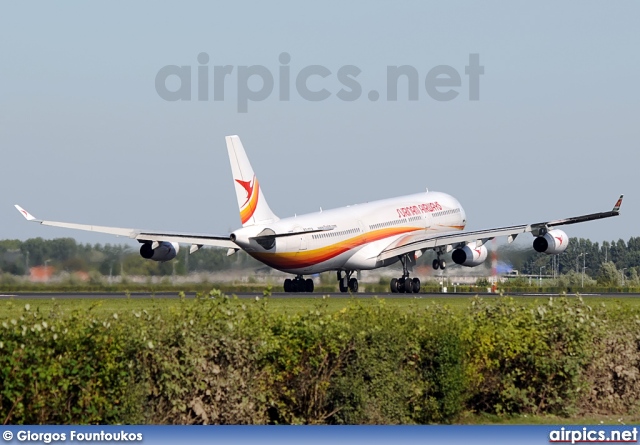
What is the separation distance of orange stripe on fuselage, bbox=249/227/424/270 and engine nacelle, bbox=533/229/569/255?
9497mm

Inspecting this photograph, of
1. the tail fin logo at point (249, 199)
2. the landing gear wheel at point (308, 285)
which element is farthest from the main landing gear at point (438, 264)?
the tail fin logo at point (249, 199)

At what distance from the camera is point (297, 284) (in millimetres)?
72125

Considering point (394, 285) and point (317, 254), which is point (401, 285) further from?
point (317, 254)

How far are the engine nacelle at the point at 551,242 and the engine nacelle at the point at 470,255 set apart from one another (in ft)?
11.1

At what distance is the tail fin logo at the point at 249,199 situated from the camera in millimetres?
68438

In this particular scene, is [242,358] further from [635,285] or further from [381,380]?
[635,285]

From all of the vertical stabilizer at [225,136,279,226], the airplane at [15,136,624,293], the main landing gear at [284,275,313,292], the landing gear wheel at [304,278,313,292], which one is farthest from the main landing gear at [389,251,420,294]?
the vertical stabilizer at [225,136,279,226]

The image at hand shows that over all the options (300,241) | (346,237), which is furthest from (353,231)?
(300,241)

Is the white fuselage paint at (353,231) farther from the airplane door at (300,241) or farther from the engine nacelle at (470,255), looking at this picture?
the engine nacelle at (470,255)

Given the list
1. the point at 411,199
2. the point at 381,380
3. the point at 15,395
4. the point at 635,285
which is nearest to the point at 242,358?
the point at 381,380

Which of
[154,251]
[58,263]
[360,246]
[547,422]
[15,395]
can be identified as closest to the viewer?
[15,395]

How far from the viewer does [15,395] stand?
22.0 metres

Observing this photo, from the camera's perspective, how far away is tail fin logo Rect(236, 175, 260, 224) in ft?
225

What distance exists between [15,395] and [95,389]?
1490 mm
